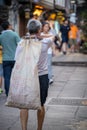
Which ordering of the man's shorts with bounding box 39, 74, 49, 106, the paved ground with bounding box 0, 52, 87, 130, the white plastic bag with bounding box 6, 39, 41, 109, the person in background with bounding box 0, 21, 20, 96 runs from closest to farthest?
1. the white plastic bag with bounding box 6, 39, 41, 109
2. the man's shorts with bounding box 39, 74, 49, 106
3. the paved ground with bounding box 0, 52, 87, 130
4. the person in background with bounding box 0, 21, 20, 96

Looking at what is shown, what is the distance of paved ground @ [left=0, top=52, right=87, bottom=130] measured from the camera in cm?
852

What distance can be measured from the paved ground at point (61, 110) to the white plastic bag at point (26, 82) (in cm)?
123

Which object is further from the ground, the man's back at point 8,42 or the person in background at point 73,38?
Result: the man's back at point 8,42

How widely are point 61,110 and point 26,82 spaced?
3.02 m

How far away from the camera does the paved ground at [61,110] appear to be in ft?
28.0

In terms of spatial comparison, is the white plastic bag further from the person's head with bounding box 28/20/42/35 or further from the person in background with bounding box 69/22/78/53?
the person in background with bounding box 69/22/78/53

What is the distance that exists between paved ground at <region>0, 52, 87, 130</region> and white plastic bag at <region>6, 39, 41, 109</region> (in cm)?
123

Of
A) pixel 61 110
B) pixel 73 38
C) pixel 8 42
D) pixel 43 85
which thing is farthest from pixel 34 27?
pixel 73 38

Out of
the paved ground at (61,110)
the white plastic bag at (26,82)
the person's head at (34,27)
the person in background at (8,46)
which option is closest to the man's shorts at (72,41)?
the paved ground at (61,110)

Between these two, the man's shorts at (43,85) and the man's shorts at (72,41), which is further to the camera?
the man's shorts at (72,41)

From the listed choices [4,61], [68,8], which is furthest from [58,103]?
[68,8]

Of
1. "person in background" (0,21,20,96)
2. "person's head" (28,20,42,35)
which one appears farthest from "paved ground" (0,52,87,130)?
"person's head" (28,20,42,35)

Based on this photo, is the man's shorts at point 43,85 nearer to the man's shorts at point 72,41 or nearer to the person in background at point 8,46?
the person in background at point 8,46

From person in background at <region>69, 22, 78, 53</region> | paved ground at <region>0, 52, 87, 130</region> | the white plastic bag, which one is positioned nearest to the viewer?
the white plastic bag
